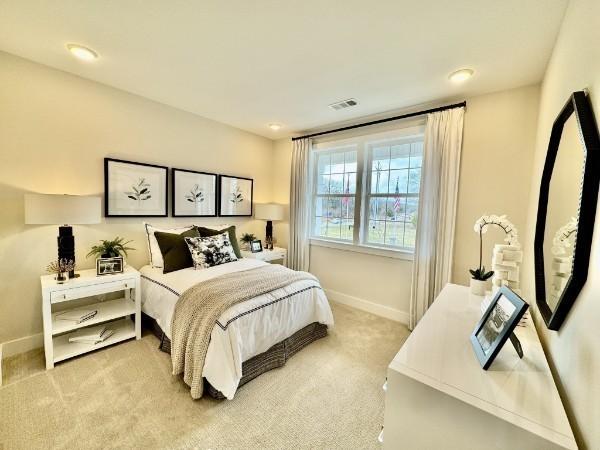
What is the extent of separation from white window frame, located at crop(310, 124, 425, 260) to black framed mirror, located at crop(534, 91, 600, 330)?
169cm

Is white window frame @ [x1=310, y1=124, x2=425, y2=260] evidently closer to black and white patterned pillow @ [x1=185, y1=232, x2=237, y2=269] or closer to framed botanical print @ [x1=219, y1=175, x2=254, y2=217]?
framed botanical print @ [x1=219, y1=175, x2=254, y2=217]

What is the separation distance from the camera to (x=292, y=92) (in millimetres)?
2582

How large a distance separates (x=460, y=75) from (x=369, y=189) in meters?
1.51

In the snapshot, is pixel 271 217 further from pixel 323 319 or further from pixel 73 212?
pixel 73 212

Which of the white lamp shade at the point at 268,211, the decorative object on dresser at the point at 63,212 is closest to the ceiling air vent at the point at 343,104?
the white lamp shade at the point at 268,211

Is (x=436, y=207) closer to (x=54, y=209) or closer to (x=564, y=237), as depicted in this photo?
(x=564, y=237)

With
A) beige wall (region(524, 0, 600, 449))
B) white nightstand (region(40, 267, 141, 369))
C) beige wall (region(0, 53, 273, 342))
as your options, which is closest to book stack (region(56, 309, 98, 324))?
white nightstand (region(40, 267, 141, 369))

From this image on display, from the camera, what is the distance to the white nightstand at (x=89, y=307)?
2.02 m

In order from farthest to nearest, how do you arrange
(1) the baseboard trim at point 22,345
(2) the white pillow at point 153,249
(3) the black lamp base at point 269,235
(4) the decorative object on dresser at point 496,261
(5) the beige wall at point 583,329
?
(3) the black lamp base at point 269,235 → (2) the white pillow at point 153,249 → (1) the baseboard trim at point 22,345 → (4) the decorative object on dresser at point 496,261 → (5) the beige wall at point 583,329

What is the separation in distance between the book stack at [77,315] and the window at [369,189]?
2.75 meters

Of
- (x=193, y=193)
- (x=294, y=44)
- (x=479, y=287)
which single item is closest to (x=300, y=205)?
(x=193, y=193)

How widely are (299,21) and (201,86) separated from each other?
1342mm

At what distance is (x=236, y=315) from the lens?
6.04 ft

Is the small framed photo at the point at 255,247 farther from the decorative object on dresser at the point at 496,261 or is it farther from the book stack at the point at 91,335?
the decorative object on dresser at the point at 496,261
